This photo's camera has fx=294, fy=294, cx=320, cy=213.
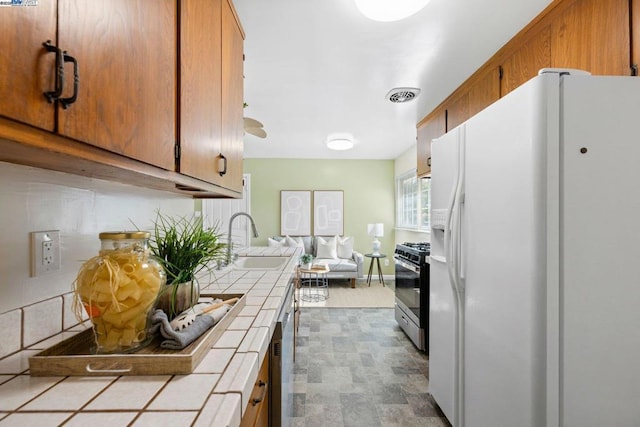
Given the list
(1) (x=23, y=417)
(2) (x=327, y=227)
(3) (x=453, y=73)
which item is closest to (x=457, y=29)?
(3) (x=453, y=73)

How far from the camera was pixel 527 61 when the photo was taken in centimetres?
176

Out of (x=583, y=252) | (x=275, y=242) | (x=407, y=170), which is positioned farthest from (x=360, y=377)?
(x=407, y=170)

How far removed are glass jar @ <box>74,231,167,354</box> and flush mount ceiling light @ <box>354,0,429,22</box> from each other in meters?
1.50

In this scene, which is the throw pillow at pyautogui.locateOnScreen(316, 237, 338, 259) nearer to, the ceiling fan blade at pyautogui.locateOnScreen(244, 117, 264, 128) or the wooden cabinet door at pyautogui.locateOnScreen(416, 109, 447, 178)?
the wooden cabinet door at pyautogui.locateOnScreen(416, 109, 447, 178)

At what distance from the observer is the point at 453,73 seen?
7.77ft

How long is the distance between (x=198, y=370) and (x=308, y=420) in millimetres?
1531

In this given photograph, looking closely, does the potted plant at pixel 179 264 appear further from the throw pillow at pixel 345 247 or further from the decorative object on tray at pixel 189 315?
the throw pillow at pixel 345 247

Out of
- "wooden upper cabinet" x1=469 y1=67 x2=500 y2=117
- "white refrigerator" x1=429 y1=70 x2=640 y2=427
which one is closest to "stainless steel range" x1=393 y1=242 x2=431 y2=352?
→ "wooden upper cabinet" x1=469 y1=67 x2=500 y2=117

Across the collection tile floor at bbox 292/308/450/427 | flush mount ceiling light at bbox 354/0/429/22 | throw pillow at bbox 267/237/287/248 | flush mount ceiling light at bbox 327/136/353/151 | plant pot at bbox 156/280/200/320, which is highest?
flush mount ceiling light at bbox 327/136/353/151

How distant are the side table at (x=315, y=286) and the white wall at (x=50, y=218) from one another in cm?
319

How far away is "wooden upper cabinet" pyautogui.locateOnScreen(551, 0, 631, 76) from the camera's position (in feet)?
3.99

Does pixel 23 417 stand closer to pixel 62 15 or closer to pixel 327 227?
pixel 62 15

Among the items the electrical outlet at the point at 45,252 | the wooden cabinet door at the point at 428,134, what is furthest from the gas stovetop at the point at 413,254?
the electrical outlet at the point at 45,252

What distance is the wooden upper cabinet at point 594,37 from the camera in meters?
1.21
